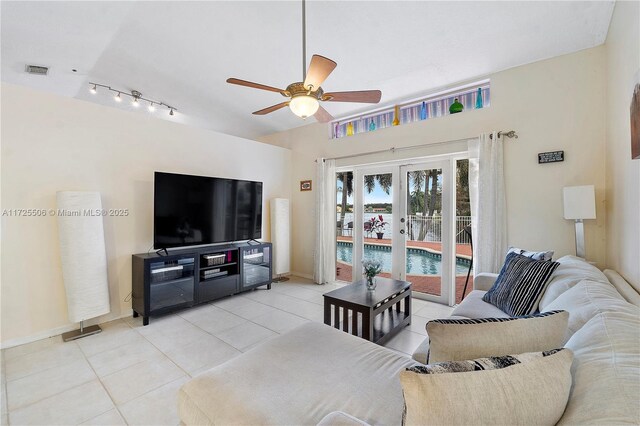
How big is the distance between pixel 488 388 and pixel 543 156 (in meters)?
3.19

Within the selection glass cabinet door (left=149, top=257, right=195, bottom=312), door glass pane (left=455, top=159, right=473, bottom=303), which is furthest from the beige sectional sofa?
glass cabinet door (left=149, top=257, right=195, bottom=312)

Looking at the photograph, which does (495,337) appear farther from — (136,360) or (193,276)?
(193,276)

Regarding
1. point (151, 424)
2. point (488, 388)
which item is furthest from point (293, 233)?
point (488, 388)

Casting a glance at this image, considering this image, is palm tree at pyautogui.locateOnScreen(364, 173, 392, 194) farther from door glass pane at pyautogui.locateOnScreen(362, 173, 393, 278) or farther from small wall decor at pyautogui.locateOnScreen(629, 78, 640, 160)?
small wall decor at pyautogui.locateOnScreen(629, 78, 640, 160)

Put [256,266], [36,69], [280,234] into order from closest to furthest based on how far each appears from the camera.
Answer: [36,69] → [256,266] → [280,234]

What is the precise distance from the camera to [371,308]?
233cm

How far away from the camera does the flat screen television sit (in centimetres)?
333

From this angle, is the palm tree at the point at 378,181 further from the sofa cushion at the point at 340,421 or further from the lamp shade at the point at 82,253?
the sofa cushion at the point at 340,421

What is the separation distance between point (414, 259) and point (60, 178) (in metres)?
4.43

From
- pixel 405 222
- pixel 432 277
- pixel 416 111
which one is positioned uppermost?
pixel 416 111

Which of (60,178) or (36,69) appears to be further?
(36,69)

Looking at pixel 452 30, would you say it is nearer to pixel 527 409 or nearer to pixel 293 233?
pixel 527 409

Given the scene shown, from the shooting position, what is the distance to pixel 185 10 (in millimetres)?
2404

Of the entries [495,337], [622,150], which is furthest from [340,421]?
[622,150]
